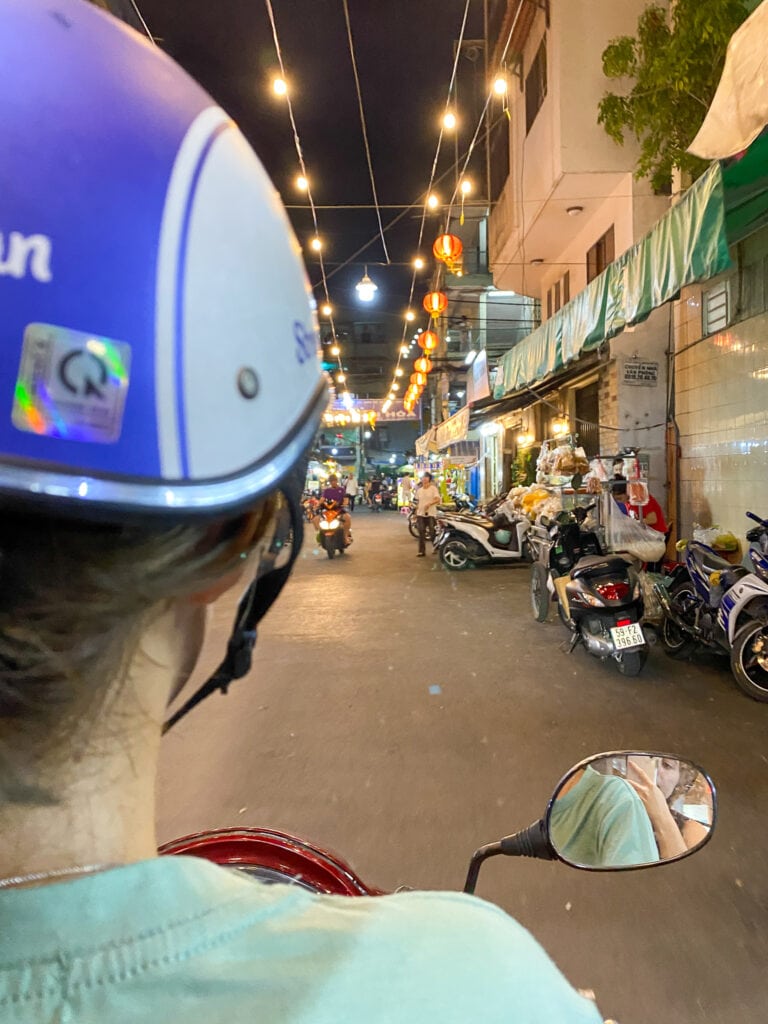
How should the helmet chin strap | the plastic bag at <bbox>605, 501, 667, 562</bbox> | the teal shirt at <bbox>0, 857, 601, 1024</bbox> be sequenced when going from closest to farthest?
the teal shirt at <bbox>0, 857, 601, 1024</bbox> → the helmet chin strap → the plastic bag at <bbox>605, 501, 667, 562</bbox>

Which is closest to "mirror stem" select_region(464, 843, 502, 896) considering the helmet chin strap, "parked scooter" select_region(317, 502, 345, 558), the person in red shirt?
the helmet chin strap

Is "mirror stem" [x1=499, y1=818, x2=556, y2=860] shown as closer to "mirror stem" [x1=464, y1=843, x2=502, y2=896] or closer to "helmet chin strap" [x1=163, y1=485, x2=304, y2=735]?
"mirror stem" [x1=464, y1=843, x2=502, y2=896]

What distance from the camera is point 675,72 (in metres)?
5.93

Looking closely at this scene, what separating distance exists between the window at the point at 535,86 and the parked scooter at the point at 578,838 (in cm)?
1152

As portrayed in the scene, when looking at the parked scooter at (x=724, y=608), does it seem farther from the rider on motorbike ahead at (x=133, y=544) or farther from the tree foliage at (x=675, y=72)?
the rider on motorbike ahead at (x=133, y=544)

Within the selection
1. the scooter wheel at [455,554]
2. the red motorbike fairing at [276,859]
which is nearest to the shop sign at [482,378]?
the scooter wheel at [455,554]

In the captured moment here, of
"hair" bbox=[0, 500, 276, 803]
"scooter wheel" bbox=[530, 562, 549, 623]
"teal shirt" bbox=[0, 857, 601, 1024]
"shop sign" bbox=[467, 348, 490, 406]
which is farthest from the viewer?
"shop sign" bbox=[467, 348, 490, 406]

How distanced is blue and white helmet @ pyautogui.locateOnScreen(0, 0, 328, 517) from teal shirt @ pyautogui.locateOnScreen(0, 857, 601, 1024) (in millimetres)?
313

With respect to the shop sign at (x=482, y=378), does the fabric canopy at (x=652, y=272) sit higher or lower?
lower

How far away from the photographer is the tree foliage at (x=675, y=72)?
5.48m

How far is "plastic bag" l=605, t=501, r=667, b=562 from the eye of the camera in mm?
6230

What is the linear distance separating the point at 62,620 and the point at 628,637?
4.77 meters

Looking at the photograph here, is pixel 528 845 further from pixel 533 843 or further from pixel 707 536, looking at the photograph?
pixel 707 536

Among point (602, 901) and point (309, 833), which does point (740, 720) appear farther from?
point (309, 833)
